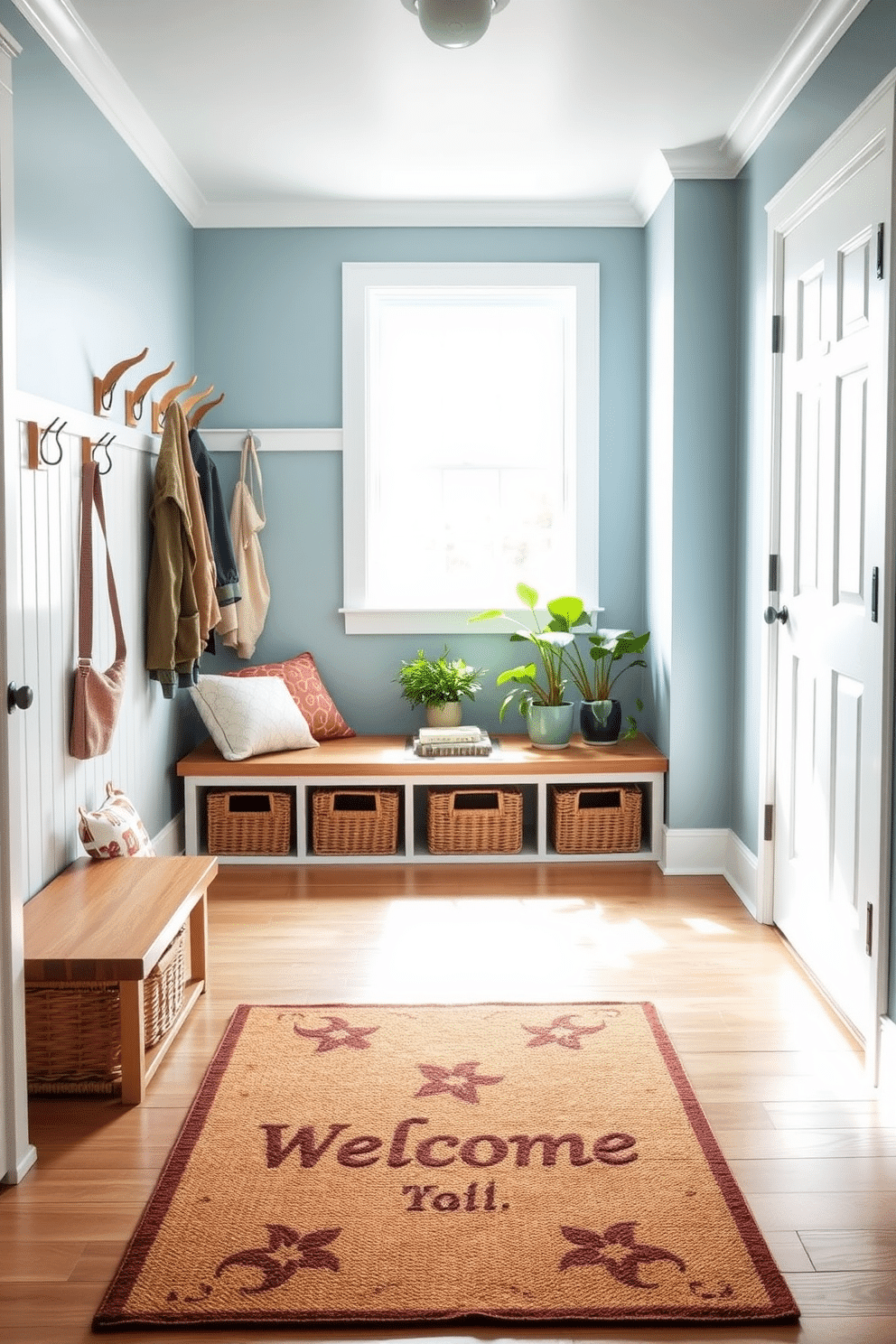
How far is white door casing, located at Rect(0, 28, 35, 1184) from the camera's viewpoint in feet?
7.38

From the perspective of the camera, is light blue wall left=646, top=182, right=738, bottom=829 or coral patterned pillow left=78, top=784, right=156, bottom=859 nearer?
coral patterned pillow left=78, top=784, right=156, bottom=859

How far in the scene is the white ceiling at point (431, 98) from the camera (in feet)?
10.7

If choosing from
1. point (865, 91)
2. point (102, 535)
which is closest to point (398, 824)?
point (102, 535)

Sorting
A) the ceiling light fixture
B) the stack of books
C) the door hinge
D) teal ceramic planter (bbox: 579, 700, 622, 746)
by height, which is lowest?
the stack of books

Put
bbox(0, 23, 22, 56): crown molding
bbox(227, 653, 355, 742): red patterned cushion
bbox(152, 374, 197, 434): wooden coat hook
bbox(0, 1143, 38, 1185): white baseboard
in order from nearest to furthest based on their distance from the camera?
1. bbox(0, 23, 22, 56): crown molding
2. bbox(0, 1143, 38, 1185): white baseboard
3. bbox(152, 374, 197, 434): wooden coat hook
4. bbox(227, 653, 355, 742): red patterned cushion

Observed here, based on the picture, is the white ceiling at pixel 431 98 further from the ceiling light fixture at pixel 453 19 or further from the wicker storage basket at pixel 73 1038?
the wicker storage basket at pixel 73 1038

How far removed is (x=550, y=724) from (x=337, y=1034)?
6.69 feet

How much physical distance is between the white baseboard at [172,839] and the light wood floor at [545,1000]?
0.84 feet

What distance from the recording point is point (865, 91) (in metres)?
2.93

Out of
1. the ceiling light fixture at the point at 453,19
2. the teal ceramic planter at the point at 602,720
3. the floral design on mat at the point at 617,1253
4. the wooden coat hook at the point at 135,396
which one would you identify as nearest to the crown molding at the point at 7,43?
the ceiling light fixture at the point at 453,19

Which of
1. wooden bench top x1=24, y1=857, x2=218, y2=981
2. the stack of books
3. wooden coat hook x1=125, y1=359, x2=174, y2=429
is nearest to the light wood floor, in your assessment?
wooden bench top x1=24, y1=857, x2=218, y2=981

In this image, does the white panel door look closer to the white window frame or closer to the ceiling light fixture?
the ceiling light fixture

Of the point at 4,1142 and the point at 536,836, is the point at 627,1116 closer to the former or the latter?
the point at 4,1142

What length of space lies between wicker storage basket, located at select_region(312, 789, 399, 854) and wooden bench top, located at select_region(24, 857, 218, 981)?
127 cm
